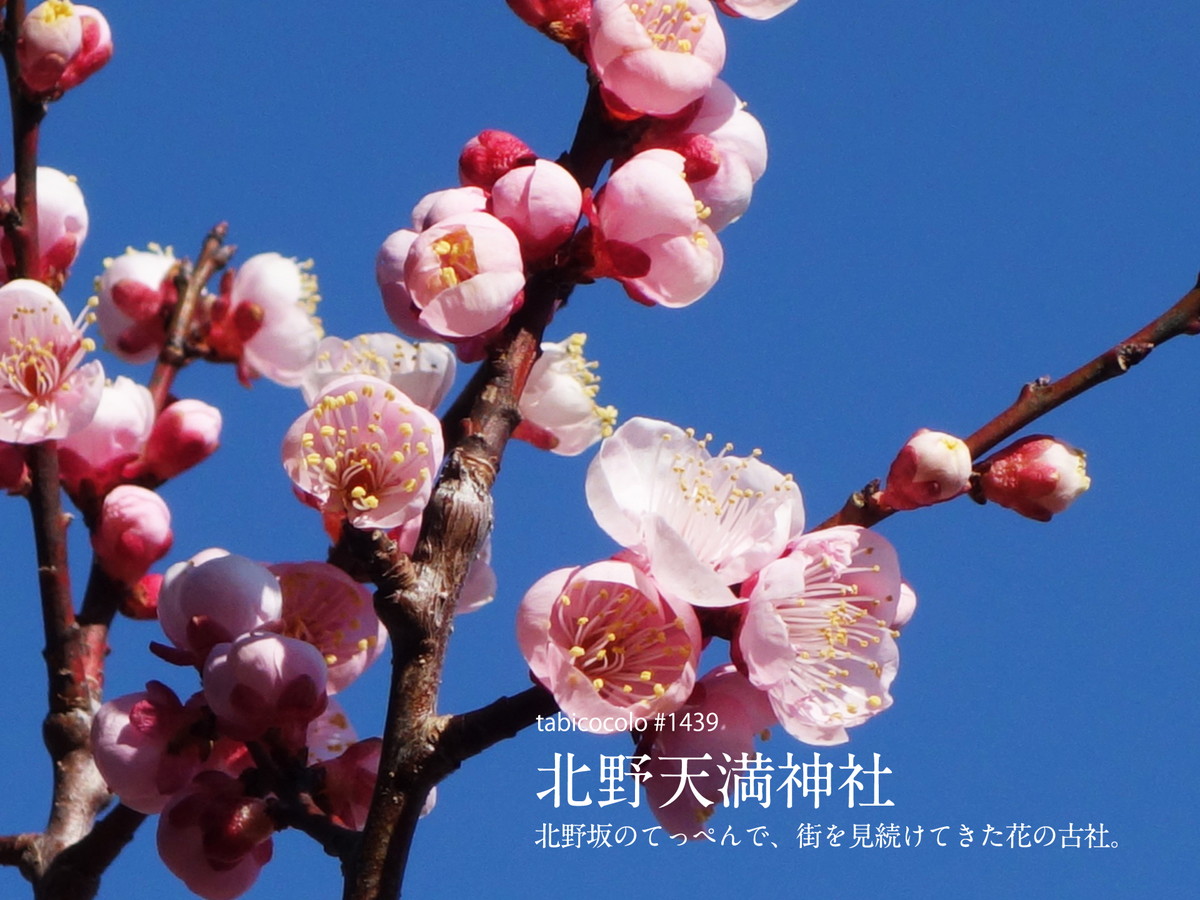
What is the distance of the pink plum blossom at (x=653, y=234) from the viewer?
181cm

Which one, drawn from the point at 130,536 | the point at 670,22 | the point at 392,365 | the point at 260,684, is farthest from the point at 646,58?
the point at 130,536

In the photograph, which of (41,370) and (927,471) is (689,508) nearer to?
(927,471)

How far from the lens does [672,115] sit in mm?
1982

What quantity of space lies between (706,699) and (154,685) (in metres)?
0.67

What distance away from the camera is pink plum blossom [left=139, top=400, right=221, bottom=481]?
8.52 feet

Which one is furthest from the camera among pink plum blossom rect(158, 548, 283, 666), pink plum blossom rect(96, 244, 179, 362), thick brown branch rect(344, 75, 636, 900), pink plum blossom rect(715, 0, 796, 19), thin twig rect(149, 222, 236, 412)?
pink plum blossom rect(96, 244, 179, 362)

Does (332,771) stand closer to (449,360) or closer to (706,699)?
(706,699)

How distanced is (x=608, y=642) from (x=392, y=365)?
0.73m

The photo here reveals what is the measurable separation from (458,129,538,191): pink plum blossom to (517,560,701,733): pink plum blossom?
56cm

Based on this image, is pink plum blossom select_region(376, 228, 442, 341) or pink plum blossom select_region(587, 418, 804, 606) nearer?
pink plum blossom select_region(587, 418, 804, 606)

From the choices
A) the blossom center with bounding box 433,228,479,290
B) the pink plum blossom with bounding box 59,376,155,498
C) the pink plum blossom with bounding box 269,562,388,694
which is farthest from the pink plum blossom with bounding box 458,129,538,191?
the pink plum blossom with bounding box 59,376,155,498

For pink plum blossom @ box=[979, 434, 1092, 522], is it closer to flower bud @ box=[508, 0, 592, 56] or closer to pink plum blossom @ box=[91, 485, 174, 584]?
flower bud @ box=[508, 0, 592, 56]

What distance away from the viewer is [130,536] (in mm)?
2396

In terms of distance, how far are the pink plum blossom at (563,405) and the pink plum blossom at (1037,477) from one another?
2.18 ft
